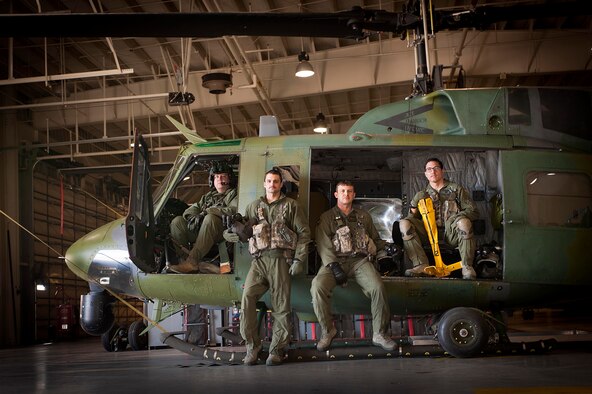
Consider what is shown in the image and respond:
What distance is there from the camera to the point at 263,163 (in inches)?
323

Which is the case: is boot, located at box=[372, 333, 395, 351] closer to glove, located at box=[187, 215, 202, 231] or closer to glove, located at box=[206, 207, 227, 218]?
glove, located at box=[206, 207, 227, 218]

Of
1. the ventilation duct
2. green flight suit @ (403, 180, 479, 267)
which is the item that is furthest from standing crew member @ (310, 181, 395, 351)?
the ventilation duct

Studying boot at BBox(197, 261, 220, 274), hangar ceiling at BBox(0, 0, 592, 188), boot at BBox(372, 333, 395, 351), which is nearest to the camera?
boot at BBox(372, 333, 395, 351)

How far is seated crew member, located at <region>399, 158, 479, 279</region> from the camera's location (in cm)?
774

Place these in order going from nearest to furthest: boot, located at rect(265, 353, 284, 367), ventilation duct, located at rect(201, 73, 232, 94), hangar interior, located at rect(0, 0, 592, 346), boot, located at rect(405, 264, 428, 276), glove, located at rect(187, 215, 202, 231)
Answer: boot, located at rect(265, 353, 284, 367) < boot, located at rect(405, 264, 428, 276) < glove, located at rect(187, 215, 202, 231) < ventilation duct, located at rect(201, 73, 232, 94) < hangar interior, located at rect(0, 0, 592, 346)

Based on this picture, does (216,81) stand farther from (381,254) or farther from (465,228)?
(465,228)

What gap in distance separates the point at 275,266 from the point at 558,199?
132 inches

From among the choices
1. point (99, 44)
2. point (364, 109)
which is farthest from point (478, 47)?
point (99, 44)

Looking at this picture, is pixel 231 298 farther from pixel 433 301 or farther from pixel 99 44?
pixel 99 44

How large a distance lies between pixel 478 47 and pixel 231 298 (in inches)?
481

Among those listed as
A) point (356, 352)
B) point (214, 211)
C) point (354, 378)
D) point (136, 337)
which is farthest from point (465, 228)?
point (136, 337)

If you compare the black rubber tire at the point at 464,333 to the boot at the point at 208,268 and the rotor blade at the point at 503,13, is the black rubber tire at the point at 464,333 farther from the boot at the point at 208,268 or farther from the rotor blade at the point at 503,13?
the rotor blade at the point at 503,13

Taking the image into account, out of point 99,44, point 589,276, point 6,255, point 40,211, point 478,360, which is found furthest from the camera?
point 40,211

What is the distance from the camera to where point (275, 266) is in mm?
7430
